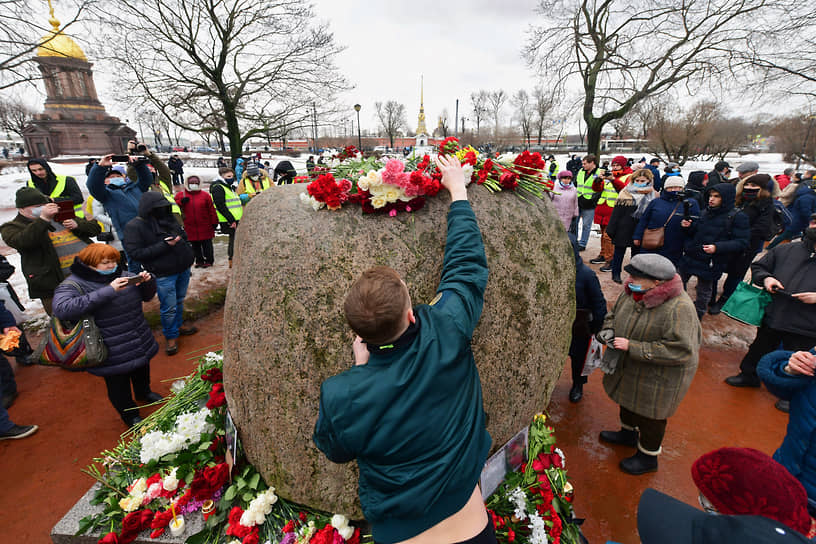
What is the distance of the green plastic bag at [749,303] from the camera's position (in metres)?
3.66

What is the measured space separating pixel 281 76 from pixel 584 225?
14.4 meters

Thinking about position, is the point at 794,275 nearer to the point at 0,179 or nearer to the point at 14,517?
the point at 14,517

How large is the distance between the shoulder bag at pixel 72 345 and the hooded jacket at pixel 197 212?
4.28 metres

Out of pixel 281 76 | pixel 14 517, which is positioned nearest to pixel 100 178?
pixel 14 517

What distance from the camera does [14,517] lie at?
108 inches

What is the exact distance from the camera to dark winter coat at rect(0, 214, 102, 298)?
13.5 ft

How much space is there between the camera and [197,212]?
6918 mm

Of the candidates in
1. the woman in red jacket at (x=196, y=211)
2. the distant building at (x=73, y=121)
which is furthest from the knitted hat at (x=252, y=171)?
the distant building at (x=73, y=121)

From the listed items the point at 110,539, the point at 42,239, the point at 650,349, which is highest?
A: the point at 42,239

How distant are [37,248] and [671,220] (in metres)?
8.37

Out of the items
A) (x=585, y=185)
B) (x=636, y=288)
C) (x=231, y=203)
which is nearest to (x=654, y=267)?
(x=636, y=288)

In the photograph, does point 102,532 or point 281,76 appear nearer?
point 102,532

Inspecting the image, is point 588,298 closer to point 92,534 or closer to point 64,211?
point 92,534

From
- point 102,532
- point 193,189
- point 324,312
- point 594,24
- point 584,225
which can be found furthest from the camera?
point 594,24
